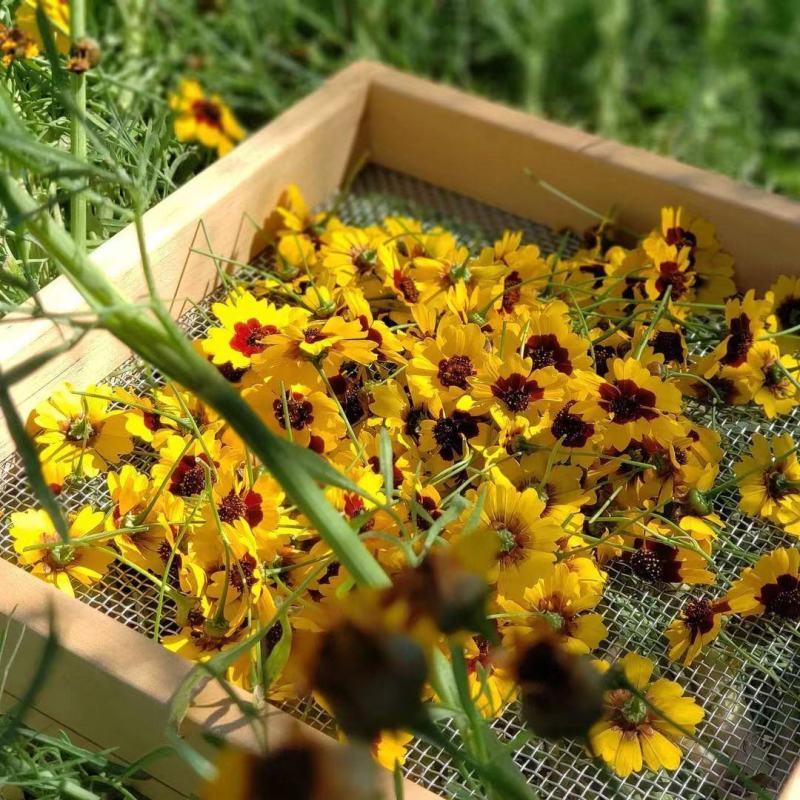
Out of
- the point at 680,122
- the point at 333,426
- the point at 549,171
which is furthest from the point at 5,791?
the point at 680,122

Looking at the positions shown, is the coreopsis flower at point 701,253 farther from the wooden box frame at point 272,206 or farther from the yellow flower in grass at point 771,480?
the yellow flower in grass at point 771,480

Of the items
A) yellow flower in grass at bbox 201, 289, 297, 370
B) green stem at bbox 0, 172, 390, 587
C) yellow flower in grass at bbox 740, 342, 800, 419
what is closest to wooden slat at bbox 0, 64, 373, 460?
yellow flower in grass at bbox 201, 289, 297, 370

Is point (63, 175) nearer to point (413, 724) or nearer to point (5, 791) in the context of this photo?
point (413, 724)

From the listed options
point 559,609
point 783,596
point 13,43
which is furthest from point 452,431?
point 13,43

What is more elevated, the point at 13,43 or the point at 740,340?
the point at 13,43

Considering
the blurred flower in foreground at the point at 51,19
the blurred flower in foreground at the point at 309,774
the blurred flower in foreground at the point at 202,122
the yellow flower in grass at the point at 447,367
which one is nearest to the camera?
the blurred flower in foreground at the point at 309,774

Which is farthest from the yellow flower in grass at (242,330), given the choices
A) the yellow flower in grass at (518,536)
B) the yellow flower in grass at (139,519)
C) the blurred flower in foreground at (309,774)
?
the blurred flower in foreground at (309,774)

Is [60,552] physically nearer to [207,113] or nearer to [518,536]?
[518,536]
